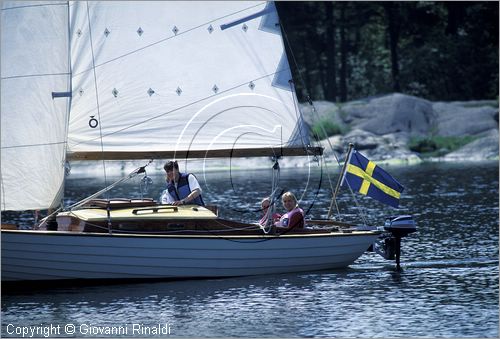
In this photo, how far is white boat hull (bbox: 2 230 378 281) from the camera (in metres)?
22.2

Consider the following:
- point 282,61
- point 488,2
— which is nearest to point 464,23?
point 488,2

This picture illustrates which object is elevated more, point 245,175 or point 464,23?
point 464,23

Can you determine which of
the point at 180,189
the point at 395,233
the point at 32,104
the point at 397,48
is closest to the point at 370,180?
the point at 395,233

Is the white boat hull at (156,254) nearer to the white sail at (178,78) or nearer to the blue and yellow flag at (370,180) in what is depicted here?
the blue and yellow flag at (370,180)

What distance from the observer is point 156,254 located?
22844 millimetres

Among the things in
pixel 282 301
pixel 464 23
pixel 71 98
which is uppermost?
pixel 464 23

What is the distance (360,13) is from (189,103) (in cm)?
5632

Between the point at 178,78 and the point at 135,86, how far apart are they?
1.00 m

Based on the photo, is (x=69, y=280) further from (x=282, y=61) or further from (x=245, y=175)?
(x=245, y=175)

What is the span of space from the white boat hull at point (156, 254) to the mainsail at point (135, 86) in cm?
114

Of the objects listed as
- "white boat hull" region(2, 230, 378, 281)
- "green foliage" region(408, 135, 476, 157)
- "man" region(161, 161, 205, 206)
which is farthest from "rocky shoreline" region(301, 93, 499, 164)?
"white boat hull" region(2, 230, 378, 281)

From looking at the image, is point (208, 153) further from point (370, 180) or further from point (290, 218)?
point (370, 180)

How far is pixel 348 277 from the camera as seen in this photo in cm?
2409

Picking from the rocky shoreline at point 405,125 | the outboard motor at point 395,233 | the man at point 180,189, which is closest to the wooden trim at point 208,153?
the man at point 180,189
